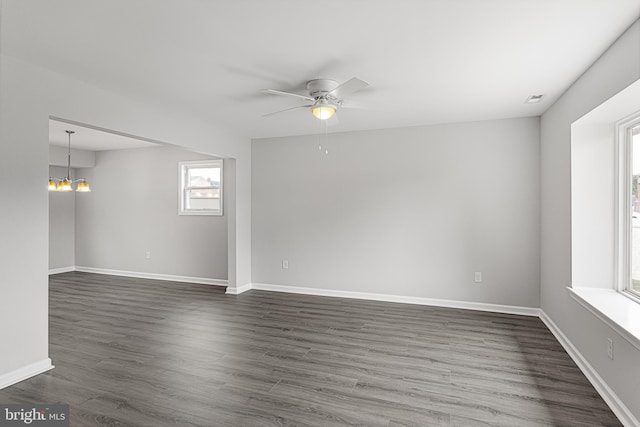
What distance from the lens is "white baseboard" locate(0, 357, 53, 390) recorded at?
247cm

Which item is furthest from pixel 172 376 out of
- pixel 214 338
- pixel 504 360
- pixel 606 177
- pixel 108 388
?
pixel 606 177

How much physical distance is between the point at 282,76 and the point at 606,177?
293cm

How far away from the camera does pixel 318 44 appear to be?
7.71ft

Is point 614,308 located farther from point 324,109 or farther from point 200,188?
point 200,188

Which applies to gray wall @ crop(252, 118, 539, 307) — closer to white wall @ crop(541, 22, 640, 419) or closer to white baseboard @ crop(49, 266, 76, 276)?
white wall @ crop(541, 22, 640, 419)

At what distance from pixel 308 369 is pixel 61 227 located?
22.5ft

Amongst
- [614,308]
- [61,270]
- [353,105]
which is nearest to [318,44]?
[353,105]

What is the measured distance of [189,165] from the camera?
623 centimetres

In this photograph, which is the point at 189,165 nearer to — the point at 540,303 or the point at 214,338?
the point at 214,338

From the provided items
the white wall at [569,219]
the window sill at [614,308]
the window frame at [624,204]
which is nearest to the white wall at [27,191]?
the white wall at [569,219]

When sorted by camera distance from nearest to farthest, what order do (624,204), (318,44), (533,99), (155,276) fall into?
1. (318,44)
2. (624,204)
3. (533,99)
4. (155,276)

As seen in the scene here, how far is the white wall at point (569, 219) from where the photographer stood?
2084mm

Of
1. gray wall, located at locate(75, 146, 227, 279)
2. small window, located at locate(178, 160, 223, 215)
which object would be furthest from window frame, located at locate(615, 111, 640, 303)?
small window, located at locate(178, 160, 223, 215)

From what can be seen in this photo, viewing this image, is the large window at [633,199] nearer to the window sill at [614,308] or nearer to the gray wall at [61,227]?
the window sill at [614,308]
